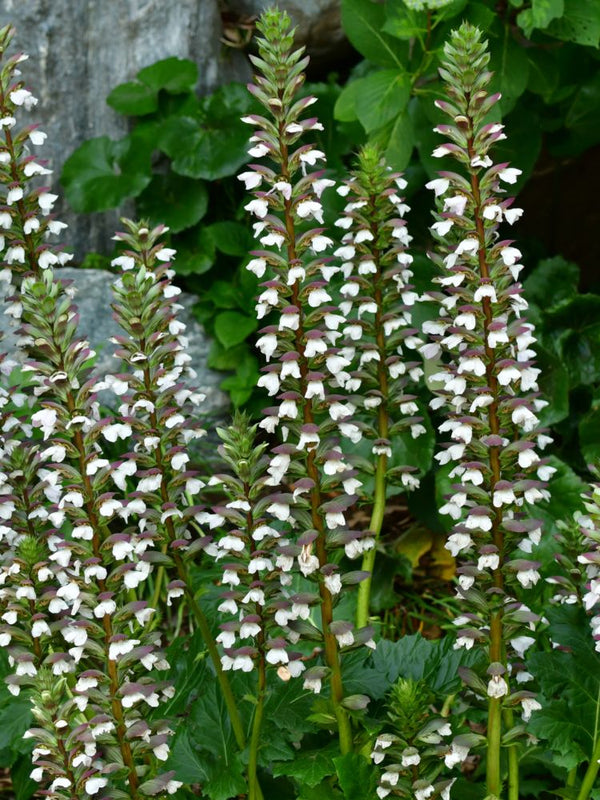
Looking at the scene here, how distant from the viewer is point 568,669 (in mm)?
2432

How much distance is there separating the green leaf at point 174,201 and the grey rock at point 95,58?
0.22 meters

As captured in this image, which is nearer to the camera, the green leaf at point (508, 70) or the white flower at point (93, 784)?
the white flower at point (93, 784)

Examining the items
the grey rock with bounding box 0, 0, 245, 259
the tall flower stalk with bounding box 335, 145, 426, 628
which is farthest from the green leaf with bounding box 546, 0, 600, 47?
the grey rock with bounding box 0, 0, 245, 259

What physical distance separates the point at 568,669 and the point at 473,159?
116 cm

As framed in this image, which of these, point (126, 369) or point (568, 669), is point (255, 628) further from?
point (126, 369)

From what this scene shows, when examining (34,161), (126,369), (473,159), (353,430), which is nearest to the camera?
(473,159)

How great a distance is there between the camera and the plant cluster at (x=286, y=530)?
7.02 feet

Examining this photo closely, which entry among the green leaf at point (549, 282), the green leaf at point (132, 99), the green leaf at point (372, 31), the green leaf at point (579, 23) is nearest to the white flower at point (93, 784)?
the green leaf at point (372, 31)

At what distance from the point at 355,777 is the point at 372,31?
2.64 meters

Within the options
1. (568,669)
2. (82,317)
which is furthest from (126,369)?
(568,669)

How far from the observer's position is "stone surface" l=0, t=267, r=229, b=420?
4.38 metres

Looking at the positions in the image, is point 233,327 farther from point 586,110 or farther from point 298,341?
point 298,341

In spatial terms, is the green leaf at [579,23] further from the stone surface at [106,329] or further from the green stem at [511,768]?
the green stem at [511,768]

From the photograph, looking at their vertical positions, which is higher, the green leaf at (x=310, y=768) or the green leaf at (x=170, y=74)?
the green leaf at (x=170, y=74)
